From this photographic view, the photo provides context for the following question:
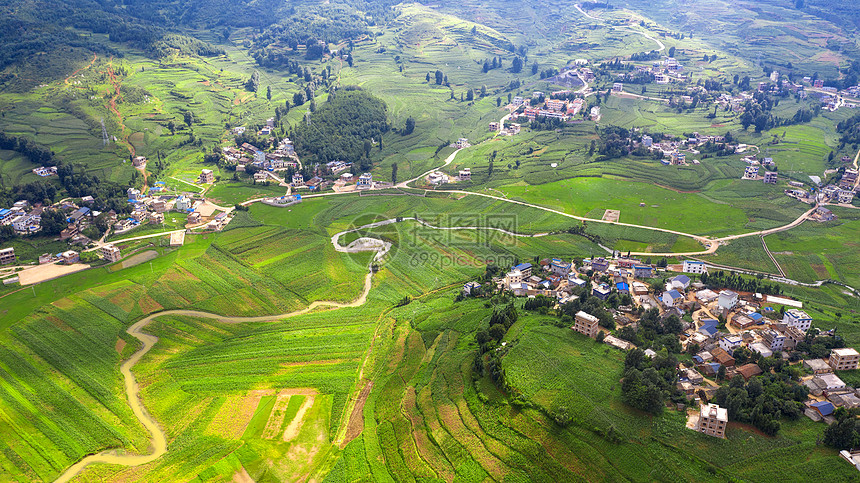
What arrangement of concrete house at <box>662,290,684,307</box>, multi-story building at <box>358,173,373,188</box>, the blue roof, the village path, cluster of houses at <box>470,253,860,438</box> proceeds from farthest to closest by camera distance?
1. multi-story building at <box>358,173,373,188</box>
2. concrete house at <box>662,290,684,307</box>
3. the village path
4. cluster of houses at <box>470,253,860,438</box>
5. the blue roof

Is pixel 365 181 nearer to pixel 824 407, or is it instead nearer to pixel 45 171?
pixel 45 171

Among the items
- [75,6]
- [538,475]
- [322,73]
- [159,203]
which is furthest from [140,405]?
[75,6]

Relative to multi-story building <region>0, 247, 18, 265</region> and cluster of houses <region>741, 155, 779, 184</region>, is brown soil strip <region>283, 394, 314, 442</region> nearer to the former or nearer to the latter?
multi-story building <region>0, 247, 18, 265</region>

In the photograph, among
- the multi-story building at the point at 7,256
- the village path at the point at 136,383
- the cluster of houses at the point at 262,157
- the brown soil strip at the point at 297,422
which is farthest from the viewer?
the cluster of houses at the point at 262,157

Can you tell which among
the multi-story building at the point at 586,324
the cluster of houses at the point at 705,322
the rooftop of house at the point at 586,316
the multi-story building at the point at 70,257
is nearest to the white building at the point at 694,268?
the cluster of houses at the point at 705,322

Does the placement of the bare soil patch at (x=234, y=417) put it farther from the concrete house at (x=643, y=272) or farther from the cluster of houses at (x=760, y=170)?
the cluster of houses at (x=760, y=170)

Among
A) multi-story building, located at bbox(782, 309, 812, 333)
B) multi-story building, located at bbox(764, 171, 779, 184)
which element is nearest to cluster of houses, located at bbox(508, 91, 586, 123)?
multi-story building, located at bbox(764, 171, 779, 184)

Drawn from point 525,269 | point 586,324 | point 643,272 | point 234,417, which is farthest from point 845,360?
point 234,417
